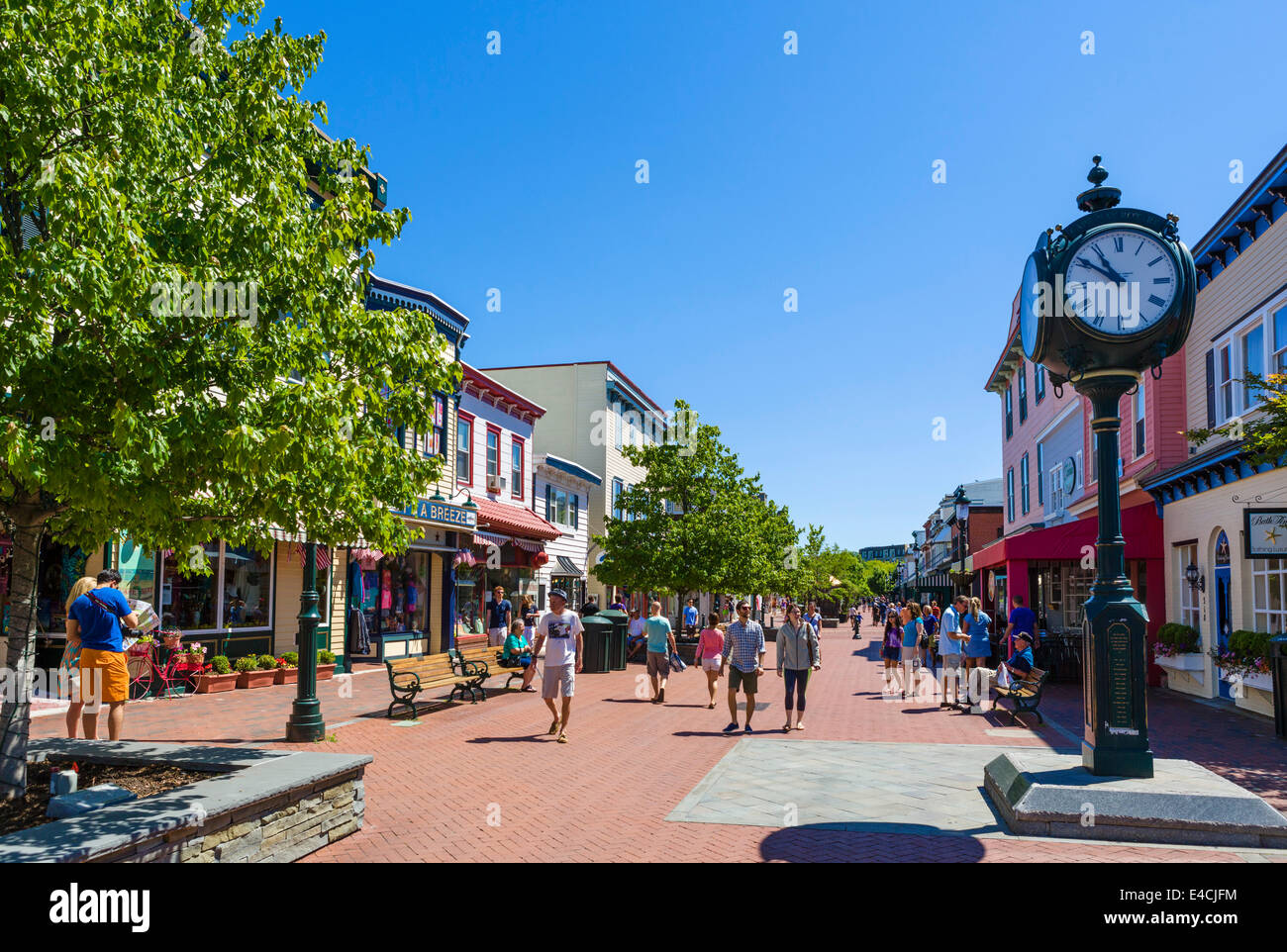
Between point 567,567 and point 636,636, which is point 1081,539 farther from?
point 567,567

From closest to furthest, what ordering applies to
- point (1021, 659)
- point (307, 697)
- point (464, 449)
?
point (307, 697)
point (1021, 659)
point (464, 449)

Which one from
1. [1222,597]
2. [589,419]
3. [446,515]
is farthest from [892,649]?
[589,419]

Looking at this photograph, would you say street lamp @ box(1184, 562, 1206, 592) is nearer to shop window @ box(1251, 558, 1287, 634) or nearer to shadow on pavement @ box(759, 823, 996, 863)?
shop window @ box(1251, 558, 1287, 634)

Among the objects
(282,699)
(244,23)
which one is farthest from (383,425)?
(282,699)

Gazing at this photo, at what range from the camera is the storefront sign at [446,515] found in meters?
20.3

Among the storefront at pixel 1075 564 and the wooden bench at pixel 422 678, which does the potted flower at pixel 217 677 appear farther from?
the storefront at pixel 1075 564

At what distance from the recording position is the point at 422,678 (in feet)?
44.7

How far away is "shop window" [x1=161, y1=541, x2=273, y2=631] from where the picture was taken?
1487cm

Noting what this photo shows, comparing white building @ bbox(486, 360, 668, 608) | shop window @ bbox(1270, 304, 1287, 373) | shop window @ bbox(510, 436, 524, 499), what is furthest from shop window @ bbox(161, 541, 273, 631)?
white building @ bbox(486, 360, 668, 608)

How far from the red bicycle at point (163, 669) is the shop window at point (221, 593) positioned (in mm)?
575

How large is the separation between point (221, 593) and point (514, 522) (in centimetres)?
1029

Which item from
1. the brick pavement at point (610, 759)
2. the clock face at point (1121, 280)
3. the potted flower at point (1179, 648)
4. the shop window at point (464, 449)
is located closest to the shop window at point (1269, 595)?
the brick pavement at point (610, 759)

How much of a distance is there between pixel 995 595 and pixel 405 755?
28799 millimetres

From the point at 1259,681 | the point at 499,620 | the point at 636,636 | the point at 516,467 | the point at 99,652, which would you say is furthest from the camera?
the point at 516,467
